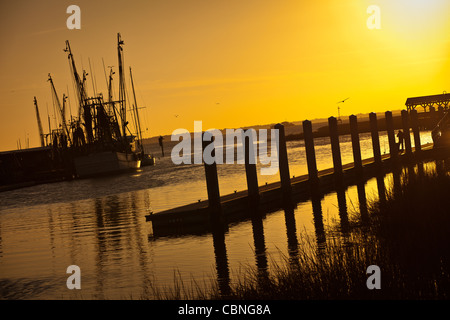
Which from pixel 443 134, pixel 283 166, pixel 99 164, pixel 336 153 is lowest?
pixel 283 166

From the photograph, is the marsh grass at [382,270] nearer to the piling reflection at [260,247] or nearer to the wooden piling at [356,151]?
the piling reflection at [260,247]

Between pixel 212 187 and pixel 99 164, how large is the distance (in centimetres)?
6408

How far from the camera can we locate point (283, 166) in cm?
2406

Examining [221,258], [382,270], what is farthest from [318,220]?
[382,270]

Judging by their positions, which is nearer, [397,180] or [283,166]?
[283,166]

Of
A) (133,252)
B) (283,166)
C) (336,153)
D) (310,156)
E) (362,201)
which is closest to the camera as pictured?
(133,252)

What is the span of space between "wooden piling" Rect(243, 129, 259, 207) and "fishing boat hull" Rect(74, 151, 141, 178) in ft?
197

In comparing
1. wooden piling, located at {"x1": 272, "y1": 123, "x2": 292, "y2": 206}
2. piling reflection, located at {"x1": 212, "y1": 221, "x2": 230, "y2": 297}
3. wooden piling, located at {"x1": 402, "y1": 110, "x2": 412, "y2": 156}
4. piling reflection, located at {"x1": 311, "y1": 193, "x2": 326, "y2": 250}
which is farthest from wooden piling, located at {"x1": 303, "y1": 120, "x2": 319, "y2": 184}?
wooden piling, located at {"x1": 402, "y1": 110, "x2": 412, "y2": 156}

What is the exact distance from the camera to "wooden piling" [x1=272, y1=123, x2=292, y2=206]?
23922mm

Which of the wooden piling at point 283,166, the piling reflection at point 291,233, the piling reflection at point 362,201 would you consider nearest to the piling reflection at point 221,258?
the piling reflection at point 291,233

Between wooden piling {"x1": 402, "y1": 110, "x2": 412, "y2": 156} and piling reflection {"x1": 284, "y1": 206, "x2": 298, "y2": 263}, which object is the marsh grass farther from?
wooden piling {"x1": 402, "y1": 110, "x2": 412, "y2": 156}

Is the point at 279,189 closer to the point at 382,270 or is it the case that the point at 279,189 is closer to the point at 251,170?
the point at 251,170

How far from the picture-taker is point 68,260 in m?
17.5
